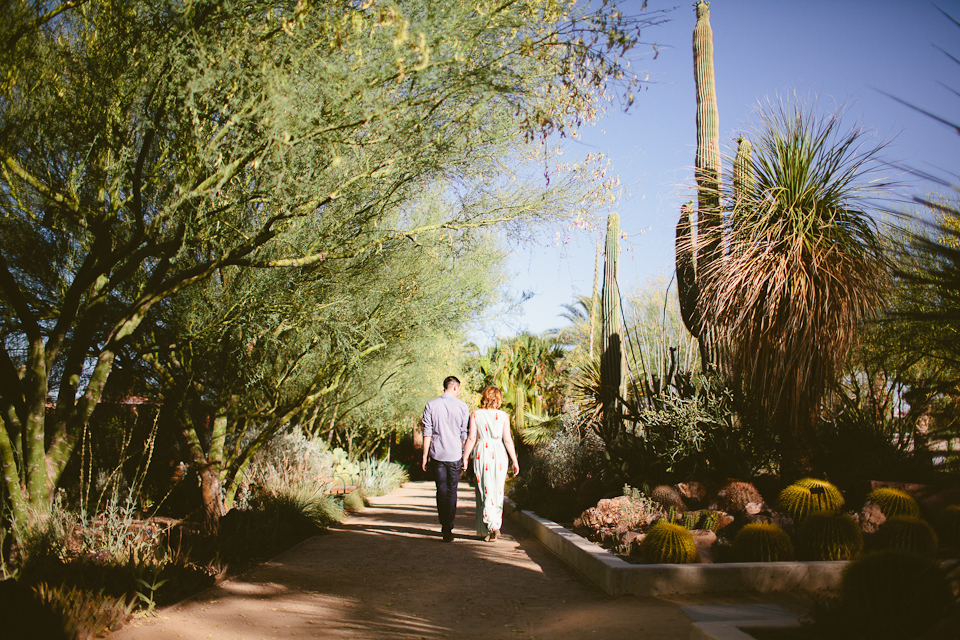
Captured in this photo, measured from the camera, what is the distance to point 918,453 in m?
8.16

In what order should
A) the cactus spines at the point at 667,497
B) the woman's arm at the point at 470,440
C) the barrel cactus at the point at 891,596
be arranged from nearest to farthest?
1. the barrel cactus at the point at 891,596
2. the cactus spines at the point at 667,497
3. the woman's arm at the point at 470,440

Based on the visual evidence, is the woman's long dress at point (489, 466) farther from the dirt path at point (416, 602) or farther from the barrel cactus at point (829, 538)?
the barrel cactus at point (829, 538)

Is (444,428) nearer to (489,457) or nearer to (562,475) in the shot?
(489,457)

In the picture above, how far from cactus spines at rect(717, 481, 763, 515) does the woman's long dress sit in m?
2.60

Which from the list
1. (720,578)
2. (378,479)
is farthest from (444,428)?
(378,479)

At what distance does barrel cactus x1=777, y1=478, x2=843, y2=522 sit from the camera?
22.3ft

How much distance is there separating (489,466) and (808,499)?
368 centimetres

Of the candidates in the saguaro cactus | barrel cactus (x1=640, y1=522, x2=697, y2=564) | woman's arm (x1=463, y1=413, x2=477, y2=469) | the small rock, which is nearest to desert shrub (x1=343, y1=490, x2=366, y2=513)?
woman's arm (x1=463, y1=413, x2=477, y2=469)

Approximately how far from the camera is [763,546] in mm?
5750

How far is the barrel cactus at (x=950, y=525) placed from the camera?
623 centimetres

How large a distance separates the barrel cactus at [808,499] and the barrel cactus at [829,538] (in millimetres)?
725

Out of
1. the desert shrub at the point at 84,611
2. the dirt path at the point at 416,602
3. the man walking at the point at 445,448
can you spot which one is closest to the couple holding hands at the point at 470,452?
the man walking at the point at 445,448

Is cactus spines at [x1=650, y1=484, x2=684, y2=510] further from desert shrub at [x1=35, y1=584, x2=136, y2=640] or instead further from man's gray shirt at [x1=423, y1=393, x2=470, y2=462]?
desert shrub at [x1=35, y1=584, x2=136, y2=640]

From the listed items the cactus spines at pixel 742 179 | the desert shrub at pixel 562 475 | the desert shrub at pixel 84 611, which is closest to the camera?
the desert shrub at pixel 84 611
